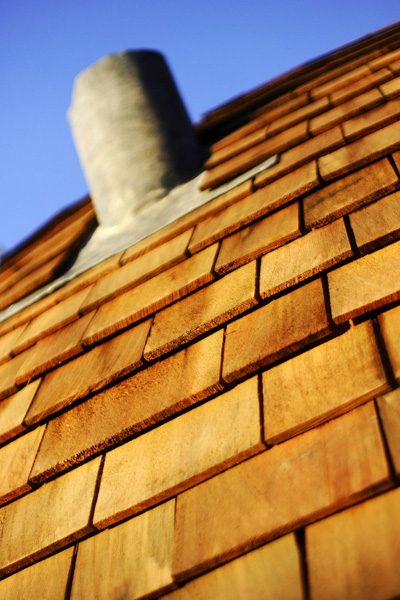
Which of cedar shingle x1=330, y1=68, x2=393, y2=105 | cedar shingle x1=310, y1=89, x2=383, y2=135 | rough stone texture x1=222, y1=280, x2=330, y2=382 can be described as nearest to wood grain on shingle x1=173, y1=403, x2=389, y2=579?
rough stone texture x1=222, y1=280, x2=330, y2=382

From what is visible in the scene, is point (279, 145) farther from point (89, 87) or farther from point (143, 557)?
point (143, 557)

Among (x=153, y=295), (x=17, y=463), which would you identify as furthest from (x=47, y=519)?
(x=153, y=295)

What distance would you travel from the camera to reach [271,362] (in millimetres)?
1197

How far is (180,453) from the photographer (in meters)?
1.19

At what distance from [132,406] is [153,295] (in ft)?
1.39

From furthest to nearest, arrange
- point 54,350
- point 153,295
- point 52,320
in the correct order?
point 52,320
point 54,350
point 153,295

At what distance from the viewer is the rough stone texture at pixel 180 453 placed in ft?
3.65

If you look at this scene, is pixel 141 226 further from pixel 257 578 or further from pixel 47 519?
pixel 257 578

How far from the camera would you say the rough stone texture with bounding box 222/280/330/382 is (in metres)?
1.18

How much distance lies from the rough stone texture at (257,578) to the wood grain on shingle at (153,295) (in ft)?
2.68

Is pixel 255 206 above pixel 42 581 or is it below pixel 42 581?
above

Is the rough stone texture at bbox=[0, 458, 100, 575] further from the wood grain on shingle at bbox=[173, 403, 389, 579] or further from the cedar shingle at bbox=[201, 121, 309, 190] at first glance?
the cedar shingle at bbox=[201, 121, 309, 190]

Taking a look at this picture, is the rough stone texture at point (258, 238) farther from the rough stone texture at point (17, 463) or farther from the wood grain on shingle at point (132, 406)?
the rough stone texture at point (17, 463)

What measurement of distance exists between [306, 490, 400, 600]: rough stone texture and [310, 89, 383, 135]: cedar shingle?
151 centimetres
